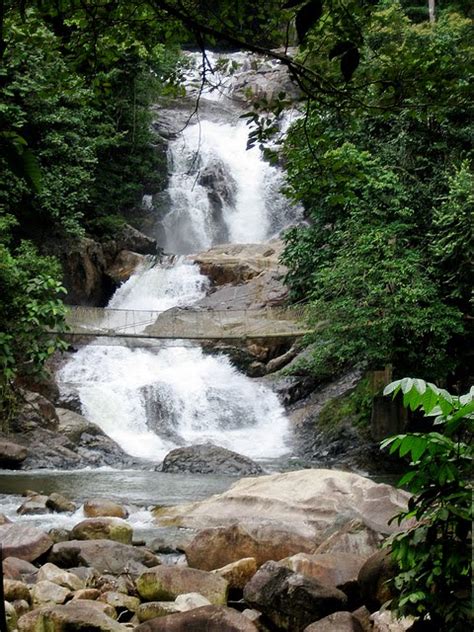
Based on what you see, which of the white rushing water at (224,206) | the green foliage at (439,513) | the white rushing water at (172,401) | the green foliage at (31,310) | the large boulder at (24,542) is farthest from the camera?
the white rushing water at (224,206)

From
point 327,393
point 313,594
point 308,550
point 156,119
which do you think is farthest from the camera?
point 156,119

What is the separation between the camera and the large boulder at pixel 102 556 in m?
6.26

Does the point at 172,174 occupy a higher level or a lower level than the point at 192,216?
higher

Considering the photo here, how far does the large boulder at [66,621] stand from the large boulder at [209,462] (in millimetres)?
8142

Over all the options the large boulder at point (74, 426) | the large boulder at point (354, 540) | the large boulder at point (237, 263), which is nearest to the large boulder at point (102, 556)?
the large boulder at point (354, 540)

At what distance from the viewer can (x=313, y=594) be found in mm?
4637

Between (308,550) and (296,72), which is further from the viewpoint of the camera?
(308,550)

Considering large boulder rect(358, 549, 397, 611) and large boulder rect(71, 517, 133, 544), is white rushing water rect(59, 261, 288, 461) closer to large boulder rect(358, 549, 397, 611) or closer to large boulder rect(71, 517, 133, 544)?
large boulder rect(71, 517, 133, 544)

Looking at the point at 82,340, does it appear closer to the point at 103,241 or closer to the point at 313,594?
the point at 103,241

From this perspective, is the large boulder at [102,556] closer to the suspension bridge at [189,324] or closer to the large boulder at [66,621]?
the large boulder at [66,621]

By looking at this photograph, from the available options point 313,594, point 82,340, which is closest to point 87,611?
point 313,594

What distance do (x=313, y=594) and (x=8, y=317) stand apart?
8233mm

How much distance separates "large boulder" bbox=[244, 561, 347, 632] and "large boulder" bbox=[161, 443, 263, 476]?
25.9 feet

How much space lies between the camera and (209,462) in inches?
516
